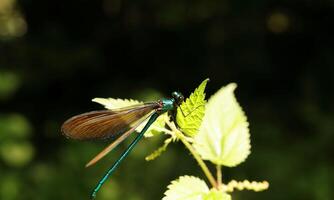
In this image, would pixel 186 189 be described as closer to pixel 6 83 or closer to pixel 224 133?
pixel 224 133

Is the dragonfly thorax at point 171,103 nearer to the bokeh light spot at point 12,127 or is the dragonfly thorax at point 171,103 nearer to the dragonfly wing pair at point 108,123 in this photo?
the dragonfly wing pair at point 108,123

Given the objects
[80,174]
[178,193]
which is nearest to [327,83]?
[80,174]

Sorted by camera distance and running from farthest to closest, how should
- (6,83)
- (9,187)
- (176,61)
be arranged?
1. (176,61)
2. (6,83)
3. (9,187)

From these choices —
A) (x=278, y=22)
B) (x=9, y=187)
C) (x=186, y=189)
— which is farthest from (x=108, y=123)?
(x=278, y=22)

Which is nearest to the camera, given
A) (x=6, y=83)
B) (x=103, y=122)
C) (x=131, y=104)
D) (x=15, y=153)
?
(x=131, y=104)

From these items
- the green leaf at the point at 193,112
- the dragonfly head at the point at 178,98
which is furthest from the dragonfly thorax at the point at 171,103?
the green leaf at the point at 193,112

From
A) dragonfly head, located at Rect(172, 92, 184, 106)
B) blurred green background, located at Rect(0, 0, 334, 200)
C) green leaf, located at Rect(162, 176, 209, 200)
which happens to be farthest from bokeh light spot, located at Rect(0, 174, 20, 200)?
green leaf, located at Rect(162, 176, 209, 200)

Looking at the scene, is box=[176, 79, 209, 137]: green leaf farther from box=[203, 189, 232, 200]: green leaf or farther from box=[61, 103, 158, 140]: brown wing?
box=[61, 103, 158, 140]: brown wing
